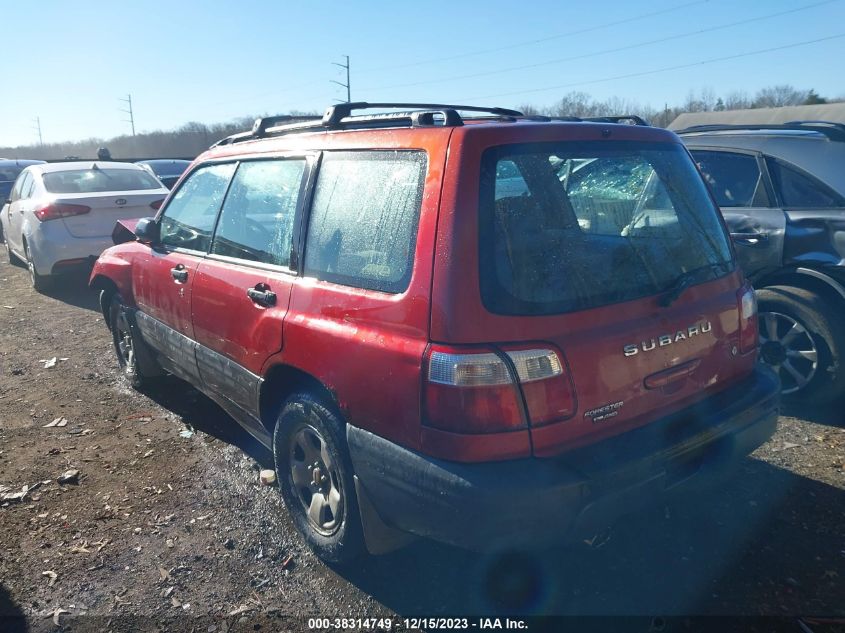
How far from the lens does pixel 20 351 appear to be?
6.48 metres

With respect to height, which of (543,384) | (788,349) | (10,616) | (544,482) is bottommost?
(10,616)

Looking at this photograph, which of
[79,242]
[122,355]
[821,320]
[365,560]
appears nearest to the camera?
[365,560]

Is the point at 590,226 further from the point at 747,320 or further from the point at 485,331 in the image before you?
the point at 747,320

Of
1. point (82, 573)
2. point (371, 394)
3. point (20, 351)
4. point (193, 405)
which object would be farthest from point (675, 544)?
point (20, 351)

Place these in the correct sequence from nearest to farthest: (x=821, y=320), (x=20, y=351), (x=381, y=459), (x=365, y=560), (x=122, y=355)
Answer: (x=381, y=459), (x=365, y=560), (x=821, y=320), (x=122, y=355), (x=20, y=351)

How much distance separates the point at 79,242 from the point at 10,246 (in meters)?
3.88

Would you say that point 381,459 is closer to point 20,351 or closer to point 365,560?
point 365,560

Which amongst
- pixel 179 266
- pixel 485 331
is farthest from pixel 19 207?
pixel 485 331

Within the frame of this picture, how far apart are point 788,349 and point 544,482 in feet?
10.2

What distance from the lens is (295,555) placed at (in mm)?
3061

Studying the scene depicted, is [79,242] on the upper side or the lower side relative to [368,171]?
lower

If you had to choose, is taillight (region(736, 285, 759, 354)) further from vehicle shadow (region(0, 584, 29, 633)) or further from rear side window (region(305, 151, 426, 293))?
vehicle shadow (region(0, 584, 29, 633))

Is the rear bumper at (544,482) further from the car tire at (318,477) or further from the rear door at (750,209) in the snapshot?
the rear door at (750,209)

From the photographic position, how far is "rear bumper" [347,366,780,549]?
2.08 metres
